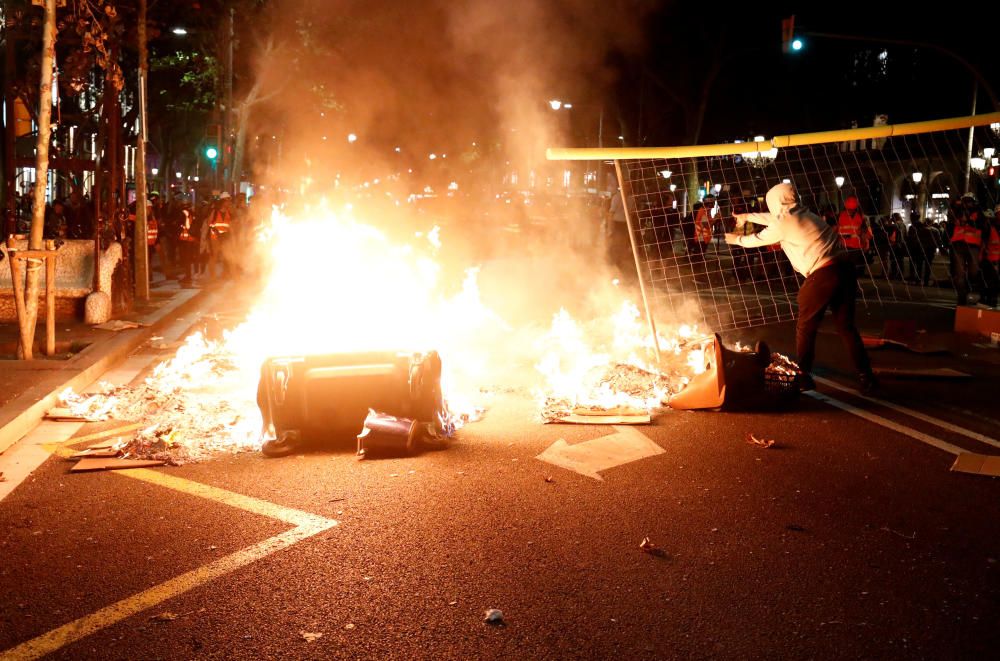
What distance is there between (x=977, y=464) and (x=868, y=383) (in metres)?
2.22

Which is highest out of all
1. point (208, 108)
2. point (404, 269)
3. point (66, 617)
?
A: point (208, 108)

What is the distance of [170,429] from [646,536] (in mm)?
3470

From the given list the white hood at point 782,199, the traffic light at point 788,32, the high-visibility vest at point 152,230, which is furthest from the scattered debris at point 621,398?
the traffic light at point 788,32

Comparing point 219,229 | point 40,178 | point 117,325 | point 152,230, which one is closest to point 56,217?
point 152,230

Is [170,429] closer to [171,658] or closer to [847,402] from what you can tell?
[171,658]

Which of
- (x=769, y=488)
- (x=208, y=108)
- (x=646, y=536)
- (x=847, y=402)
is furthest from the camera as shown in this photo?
(x=208, y=108)

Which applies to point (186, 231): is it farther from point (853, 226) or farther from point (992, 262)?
point (992, 262)

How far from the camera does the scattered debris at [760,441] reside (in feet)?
20.6

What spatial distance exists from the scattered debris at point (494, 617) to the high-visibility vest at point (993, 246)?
543 inches

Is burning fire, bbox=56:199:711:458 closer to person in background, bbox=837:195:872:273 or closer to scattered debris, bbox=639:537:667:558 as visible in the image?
scattered debris, bbox=639:537:667:558

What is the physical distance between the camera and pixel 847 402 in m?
7.64

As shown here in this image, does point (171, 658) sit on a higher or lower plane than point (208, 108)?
lower

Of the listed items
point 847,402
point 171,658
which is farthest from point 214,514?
point 847,402

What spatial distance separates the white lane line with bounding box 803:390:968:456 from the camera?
6246 millimetres
